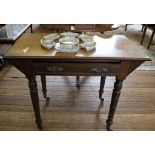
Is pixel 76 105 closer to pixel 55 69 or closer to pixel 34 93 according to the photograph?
pixel 34 93

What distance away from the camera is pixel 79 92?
6.29ft

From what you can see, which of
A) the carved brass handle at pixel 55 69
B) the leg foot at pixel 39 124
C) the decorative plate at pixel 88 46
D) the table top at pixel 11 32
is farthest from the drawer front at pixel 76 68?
the table top at pixel 11 32

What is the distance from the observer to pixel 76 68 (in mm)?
1109

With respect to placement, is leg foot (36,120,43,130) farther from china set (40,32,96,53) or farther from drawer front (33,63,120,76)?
china set (40,32,96,53)

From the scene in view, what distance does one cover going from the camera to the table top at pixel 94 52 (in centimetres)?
105

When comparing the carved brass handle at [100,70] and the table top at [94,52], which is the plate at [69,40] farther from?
the carved brass handle at [100,70]

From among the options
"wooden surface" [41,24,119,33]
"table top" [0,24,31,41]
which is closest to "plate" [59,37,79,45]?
"wooden surface" [41,24,119,33]

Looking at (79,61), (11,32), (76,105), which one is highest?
(79,61)

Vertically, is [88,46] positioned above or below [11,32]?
above

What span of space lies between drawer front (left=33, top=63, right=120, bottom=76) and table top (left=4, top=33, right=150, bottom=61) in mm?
57

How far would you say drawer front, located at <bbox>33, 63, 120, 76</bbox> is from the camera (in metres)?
1.09

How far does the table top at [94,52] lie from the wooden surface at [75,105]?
68 cm

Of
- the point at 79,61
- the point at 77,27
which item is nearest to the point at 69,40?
the point at 79,61

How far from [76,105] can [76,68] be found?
70 centimetres
